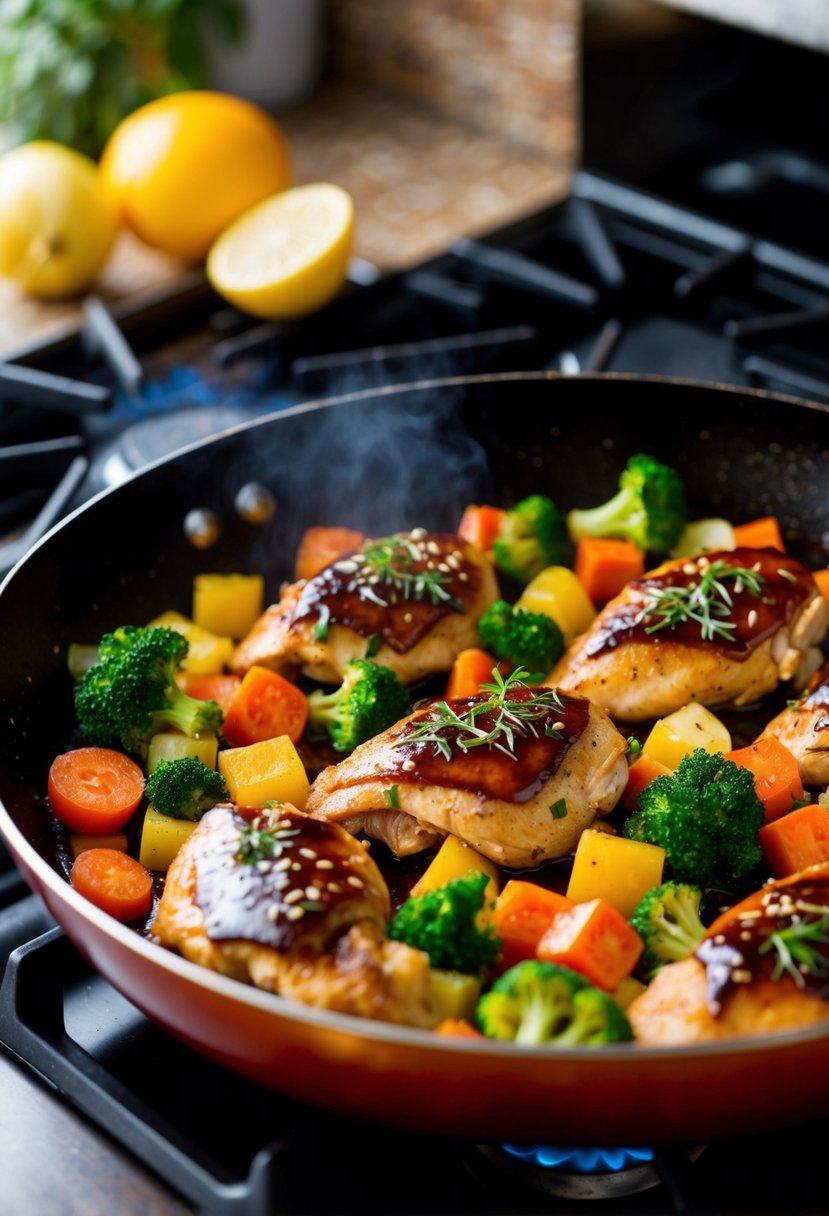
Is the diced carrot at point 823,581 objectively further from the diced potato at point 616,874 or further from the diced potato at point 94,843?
the diced potato at point 94,843

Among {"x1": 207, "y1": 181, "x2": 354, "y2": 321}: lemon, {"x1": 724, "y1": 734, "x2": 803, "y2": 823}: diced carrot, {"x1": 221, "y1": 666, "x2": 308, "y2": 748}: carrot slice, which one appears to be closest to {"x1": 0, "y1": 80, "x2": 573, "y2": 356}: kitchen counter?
{"x1": 207, "y1": 181, "x2": 354, "y2": 321}: lemon

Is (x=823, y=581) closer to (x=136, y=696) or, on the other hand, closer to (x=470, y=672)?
(x=470, y=672)

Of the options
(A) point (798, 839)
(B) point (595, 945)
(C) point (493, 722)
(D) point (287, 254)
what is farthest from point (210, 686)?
(D) point (287, 254)

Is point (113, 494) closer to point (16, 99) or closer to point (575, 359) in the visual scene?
point (575, 359)

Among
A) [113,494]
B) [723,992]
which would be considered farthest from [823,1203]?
[113,494]

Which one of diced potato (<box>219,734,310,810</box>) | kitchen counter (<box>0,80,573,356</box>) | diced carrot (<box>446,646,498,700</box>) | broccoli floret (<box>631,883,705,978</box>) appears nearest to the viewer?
broccoli floret (<box>631,883,705,978</box>)

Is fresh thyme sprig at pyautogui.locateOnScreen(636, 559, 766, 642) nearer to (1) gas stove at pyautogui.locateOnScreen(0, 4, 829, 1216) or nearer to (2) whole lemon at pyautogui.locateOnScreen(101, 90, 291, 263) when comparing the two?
(1) gas stove at pyautogui.locateOnScreen(0, 4, 829, 1216)
